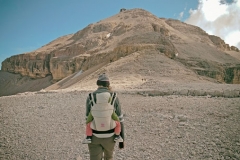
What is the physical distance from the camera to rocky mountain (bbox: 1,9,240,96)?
24875 mm

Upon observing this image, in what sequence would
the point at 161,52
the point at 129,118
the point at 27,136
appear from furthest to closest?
the point at 161,52 → the point at 129,118 → the point at 27,136

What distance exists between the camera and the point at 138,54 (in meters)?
24.3

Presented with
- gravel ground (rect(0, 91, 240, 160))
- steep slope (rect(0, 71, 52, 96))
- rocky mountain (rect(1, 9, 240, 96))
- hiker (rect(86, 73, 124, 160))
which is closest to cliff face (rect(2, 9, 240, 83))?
rocky mountain (rect(1, 9, 240, 96))

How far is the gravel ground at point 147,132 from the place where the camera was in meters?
4.41

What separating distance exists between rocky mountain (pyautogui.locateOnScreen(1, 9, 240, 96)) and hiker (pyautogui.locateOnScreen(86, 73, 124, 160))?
1523cm

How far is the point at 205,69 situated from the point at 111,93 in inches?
1018

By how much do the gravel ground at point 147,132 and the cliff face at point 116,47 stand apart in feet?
63.2

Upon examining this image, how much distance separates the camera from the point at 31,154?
196 inches

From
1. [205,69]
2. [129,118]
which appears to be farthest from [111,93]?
[205,69]

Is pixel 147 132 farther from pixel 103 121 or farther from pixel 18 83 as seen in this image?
pixel 18 83

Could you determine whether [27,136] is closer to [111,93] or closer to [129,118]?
[129,118]

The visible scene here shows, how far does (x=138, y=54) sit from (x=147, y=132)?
19362 millimetres

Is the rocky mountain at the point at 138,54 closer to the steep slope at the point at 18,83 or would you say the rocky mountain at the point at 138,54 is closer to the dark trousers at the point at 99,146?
the steep slope at the point at 18,83

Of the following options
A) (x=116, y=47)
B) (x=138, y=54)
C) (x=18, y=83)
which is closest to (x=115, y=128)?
(x=138, y=54)
